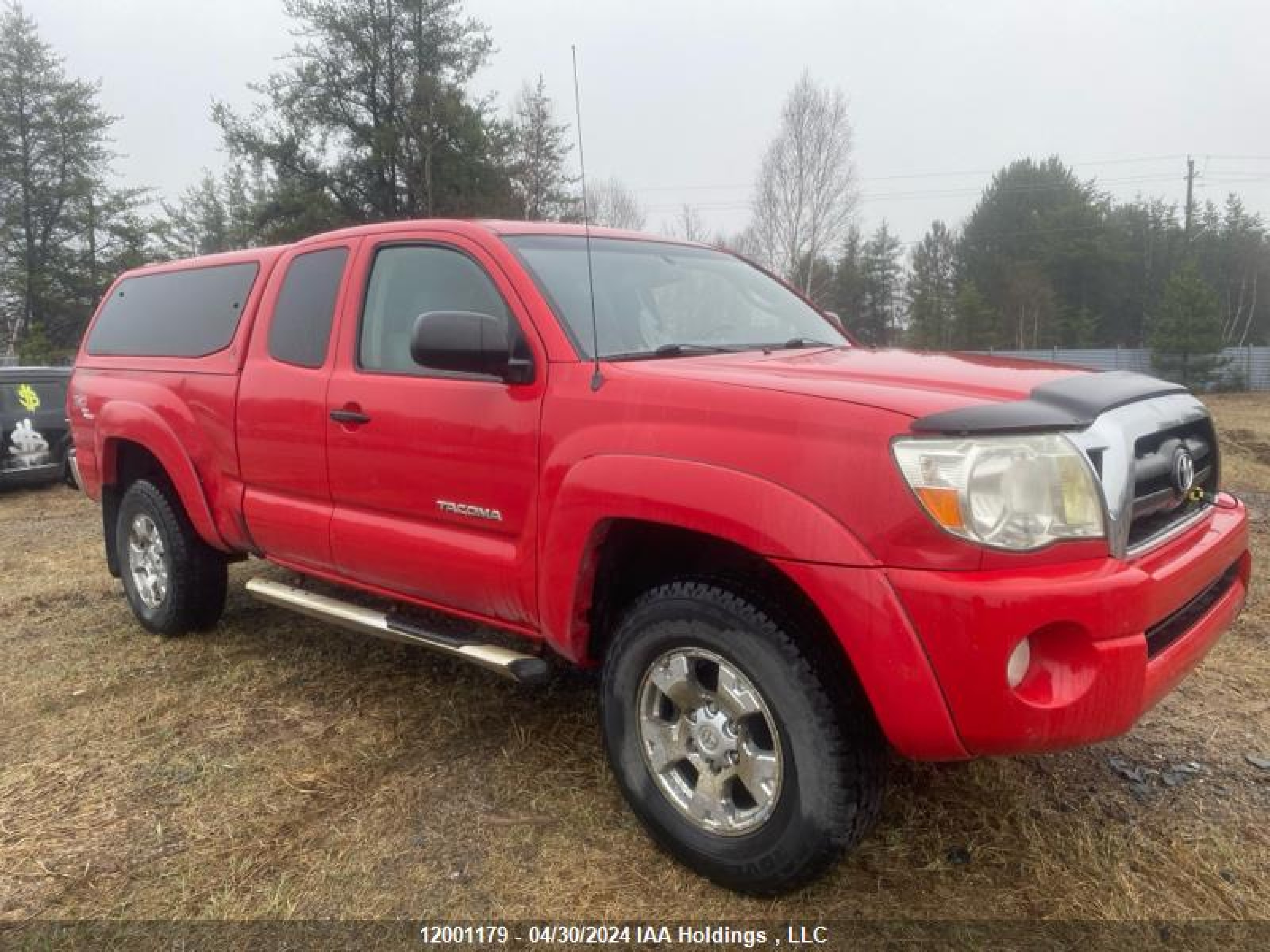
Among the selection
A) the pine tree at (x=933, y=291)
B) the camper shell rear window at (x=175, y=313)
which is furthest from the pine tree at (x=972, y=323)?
the camper shell rear window at (x=175, y=313)

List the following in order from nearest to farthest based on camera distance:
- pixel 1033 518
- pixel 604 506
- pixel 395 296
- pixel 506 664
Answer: pixel 1033 518
pixel 604 506
pixel 506 664
pixel 395 296

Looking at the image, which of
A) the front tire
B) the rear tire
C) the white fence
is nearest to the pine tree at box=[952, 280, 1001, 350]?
the white fence

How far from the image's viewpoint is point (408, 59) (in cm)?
2659

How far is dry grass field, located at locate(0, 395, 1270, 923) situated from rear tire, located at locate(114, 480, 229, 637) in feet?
1.06

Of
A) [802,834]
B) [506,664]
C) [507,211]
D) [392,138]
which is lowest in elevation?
[802,834]

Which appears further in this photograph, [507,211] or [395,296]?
[507,211]

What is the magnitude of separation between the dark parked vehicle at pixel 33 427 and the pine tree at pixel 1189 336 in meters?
30.4

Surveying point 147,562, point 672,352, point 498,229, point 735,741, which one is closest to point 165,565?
point 147,562

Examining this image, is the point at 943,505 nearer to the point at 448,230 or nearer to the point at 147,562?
the point at 448,230

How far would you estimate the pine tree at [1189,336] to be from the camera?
29641 millimetres

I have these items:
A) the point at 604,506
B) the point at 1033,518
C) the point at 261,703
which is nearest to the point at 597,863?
the point at 604,506

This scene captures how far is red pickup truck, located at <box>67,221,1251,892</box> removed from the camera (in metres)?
2.03

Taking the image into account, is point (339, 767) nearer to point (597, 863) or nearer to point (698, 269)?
point (597, 863)

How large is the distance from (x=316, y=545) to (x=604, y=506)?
5.22 ft
